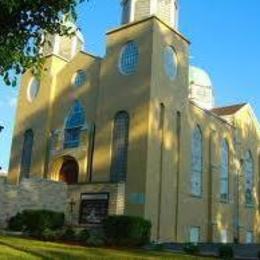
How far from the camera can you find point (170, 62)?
36031 mm

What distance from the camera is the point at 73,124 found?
127 ft

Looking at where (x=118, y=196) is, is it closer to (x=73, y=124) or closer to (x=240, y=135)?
(x=73, y=124)

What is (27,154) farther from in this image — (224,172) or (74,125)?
(224,172)

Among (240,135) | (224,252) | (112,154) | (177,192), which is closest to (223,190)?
(240,135)

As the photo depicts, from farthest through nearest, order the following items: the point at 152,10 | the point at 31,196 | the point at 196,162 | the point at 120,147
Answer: the point at 196,162 → the point at 152,10 → the point at 120,147 → the point at 31,196

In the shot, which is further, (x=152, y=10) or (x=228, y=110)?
(x=228, y=110)

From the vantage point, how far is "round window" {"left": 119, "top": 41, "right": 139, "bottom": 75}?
1382 inches

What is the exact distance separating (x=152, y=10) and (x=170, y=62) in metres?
3.90

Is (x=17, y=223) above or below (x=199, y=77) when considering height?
below

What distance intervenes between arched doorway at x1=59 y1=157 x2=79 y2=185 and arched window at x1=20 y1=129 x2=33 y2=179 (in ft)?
11.2

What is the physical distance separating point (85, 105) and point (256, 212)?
759 inches

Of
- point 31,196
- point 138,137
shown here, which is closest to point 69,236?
point 31,196

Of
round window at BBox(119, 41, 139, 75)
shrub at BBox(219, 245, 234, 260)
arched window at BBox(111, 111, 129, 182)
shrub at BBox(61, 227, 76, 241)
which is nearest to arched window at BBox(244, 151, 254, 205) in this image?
arched window at BBox(111, 111, 129, 182)

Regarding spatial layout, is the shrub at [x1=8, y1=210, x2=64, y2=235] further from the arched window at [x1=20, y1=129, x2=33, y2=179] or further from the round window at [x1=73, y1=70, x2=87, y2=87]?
the round window at [x1=73, y1=70, x2=87, y2=87]
